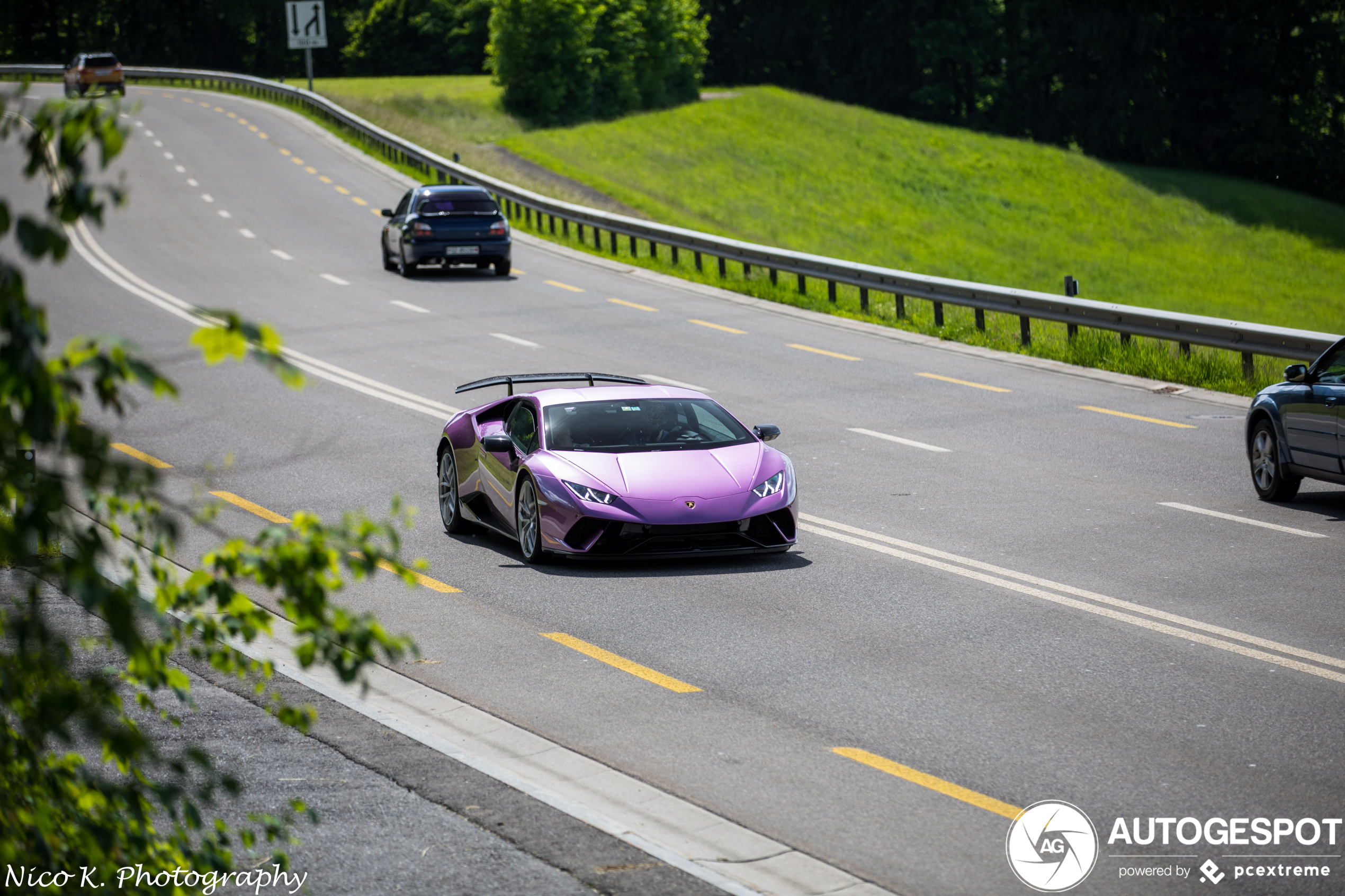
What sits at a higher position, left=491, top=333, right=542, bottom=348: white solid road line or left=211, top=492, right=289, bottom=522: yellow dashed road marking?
left=211, top=492, right=289, bottom=522: yellow dashed road marking

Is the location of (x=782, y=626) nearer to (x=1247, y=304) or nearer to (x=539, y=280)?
(x=539, y=280)

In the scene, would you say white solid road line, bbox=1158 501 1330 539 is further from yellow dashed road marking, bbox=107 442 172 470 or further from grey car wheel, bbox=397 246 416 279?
grey car wheel, bbox=397 246 416 279

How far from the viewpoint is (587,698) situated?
8.10 m

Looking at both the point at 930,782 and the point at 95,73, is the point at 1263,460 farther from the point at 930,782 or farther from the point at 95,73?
the point at 95,73

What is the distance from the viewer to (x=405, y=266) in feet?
103

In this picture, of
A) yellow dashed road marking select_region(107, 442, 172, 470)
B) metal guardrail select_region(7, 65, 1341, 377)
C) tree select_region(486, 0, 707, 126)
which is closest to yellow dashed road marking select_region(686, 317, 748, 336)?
metal guardrail select_region(7, 65, 1341, 377)

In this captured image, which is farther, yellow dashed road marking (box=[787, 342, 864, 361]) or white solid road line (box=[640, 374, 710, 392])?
yellow dashed road marking (box=[787, 342, 864, 361])

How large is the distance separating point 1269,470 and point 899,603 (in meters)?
4.89

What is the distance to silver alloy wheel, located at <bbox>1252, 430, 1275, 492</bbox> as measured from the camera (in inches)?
525

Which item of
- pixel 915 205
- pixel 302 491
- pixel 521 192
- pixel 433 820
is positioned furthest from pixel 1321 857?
pixel 915 205

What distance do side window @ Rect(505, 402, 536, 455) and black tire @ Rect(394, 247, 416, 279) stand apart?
19275 millimetres

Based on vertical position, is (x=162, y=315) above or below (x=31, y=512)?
below

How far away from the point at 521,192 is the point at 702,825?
3558cm

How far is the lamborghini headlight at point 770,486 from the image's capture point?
11219 millimetres
